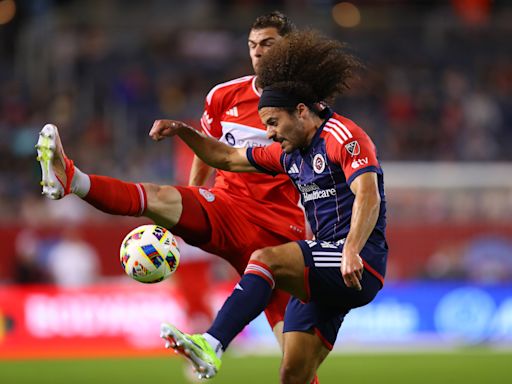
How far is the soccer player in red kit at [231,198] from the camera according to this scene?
6551 mm

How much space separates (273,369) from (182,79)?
906 cm

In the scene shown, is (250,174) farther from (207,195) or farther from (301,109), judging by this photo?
(301,109)

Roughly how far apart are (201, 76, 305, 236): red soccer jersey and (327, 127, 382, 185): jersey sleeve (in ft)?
4.11

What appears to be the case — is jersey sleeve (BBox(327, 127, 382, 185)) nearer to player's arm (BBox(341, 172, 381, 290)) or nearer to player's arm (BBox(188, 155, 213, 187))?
player's arm (BBox(341, 172, 381, 290))

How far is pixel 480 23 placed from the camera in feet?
74.7

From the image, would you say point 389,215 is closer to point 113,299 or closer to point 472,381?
point 113,299

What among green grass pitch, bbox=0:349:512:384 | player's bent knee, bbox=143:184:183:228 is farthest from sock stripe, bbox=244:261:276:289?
green grass pitch, bbox=0:349:512:384

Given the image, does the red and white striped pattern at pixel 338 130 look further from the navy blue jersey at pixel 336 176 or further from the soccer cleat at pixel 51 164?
the soccer cleat at pixel 51 164

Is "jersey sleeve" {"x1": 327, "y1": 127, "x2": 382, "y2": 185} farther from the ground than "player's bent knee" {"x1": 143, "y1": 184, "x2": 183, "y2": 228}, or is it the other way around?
"jersey sleeve" {"x1": 327, "y1": 127, "x2": 382, "y2": 185}

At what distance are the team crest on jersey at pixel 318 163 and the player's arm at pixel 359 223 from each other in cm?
34

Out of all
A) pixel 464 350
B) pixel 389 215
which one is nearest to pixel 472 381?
pixel 464 350

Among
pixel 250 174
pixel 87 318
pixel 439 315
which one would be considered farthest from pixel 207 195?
pixel 439 315

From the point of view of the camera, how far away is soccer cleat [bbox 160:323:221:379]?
5.65 meters

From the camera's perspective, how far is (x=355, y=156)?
6.18m
